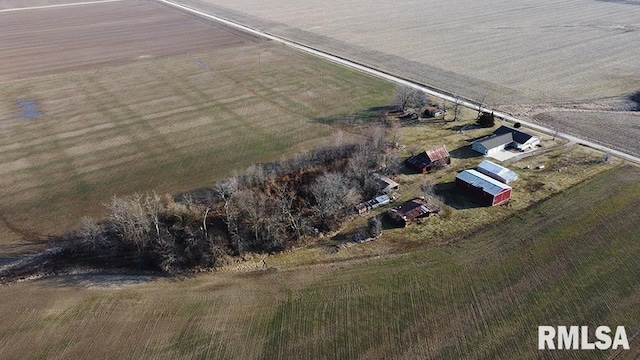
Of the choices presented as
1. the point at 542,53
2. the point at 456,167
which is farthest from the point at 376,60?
the point at 456,167

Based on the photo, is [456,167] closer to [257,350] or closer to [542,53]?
[257,350]

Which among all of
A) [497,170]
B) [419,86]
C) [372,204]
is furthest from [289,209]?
[419,86]

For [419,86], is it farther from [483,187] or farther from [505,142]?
[483,187]

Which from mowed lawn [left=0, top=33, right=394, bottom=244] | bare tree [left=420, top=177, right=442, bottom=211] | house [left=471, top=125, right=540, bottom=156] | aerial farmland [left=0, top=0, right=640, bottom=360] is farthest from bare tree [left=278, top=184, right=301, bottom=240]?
house [left=471, top=125, right=540, bottom=156]

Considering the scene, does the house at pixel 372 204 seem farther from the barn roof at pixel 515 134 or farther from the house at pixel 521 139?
the barn roof at pixel 515 134

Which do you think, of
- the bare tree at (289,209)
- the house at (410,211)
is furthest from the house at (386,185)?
the bare tree at (289,209)
